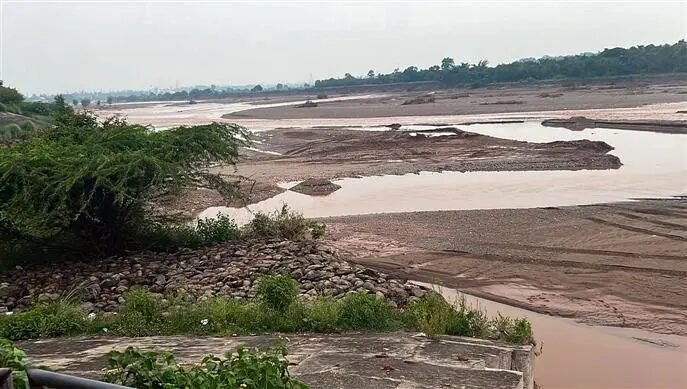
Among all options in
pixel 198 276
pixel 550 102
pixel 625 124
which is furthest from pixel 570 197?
pixel 550 102

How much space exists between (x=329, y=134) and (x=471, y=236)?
25.4 m

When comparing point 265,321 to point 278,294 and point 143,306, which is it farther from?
point 143,306

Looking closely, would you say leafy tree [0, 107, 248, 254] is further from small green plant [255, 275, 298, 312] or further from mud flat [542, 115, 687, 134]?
mud flat [542, 115, 687, 134]

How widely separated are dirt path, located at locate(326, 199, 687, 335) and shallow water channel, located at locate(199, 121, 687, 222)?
1.61 metres

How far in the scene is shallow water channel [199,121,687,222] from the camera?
62.1ft

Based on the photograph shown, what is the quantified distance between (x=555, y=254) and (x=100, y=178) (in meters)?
8.89

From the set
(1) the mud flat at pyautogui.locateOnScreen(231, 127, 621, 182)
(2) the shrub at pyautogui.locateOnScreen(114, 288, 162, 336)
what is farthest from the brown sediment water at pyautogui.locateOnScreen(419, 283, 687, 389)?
(1) the mud flat at pyautogui.locateOnScreen(231, 127, 621, 182)

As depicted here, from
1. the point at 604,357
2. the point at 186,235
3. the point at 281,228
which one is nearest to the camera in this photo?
the point at 604,357

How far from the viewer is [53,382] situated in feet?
9.29

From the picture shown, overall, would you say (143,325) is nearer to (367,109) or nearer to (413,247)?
(413,247)

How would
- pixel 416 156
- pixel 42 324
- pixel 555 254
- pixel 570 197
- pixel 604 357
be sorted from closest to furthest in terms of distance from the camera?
pixel 42 324 < pixel 604 357 < pixel 555 254 < pixel 570 197 < pixel 416 156

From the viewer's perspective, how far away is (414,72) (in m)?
114

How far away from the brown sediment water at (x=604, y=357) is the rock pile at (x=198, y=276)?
93.1 inches

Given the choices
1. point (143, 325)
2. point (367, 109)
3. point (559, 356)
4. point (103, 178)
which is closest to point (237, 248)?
point (103, 178)
